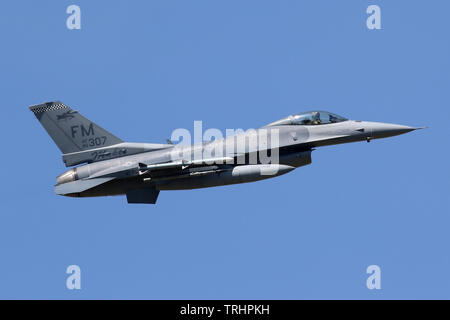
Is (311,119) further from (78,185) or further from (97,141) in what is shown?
(78,185)

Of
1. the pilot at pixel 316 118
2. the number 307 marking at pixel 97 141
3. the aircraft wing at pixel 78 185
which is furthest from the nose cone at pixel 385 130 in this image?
the number 307 marking at pixel 97 141

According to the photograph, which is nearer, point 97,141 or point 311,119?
point 97,141

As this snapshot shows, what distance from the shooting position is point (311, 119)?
24.8 meters

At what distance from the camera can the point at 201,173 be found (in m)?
23.5

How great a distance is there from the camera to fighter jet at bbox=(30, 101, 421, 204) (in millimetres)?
23500

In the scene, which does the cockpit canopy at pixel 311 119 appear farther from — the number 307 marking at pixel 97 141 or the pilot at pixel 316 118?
the number 307 marking at pixel 97 141

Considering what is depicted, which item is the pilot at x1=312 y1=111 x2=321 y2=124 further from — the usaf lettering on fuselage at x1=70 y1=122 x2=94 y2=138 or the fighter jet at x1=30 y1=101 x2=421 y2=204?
the usaf lettering on fuselage at x1=70 y1=122 x2=94 y2=138

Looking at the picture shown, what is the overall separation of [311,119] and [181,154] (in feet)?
15.0

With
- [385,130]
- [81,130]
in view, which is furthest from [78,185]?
Answer: [385,130]

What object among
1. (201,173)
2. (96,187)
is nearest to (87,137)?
(96,187)

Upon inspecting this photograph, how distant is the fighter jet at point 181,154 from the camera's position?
925 inches

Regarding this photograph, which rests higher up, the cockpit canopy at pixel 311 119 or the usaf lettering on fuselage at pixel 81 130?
the cockpit canopy at pixel 311 119

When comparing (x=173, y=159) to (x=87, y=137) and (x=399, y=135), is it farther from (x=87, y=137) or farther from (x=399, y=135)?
(x=399, y=135)

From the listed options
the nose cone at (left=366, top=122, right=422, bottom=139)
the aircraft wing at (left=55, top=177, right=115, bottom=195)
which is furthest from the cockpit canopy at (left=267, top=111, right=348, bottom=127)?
the aircraft wing at (left=55, top=177, right=115, bottom=195)
